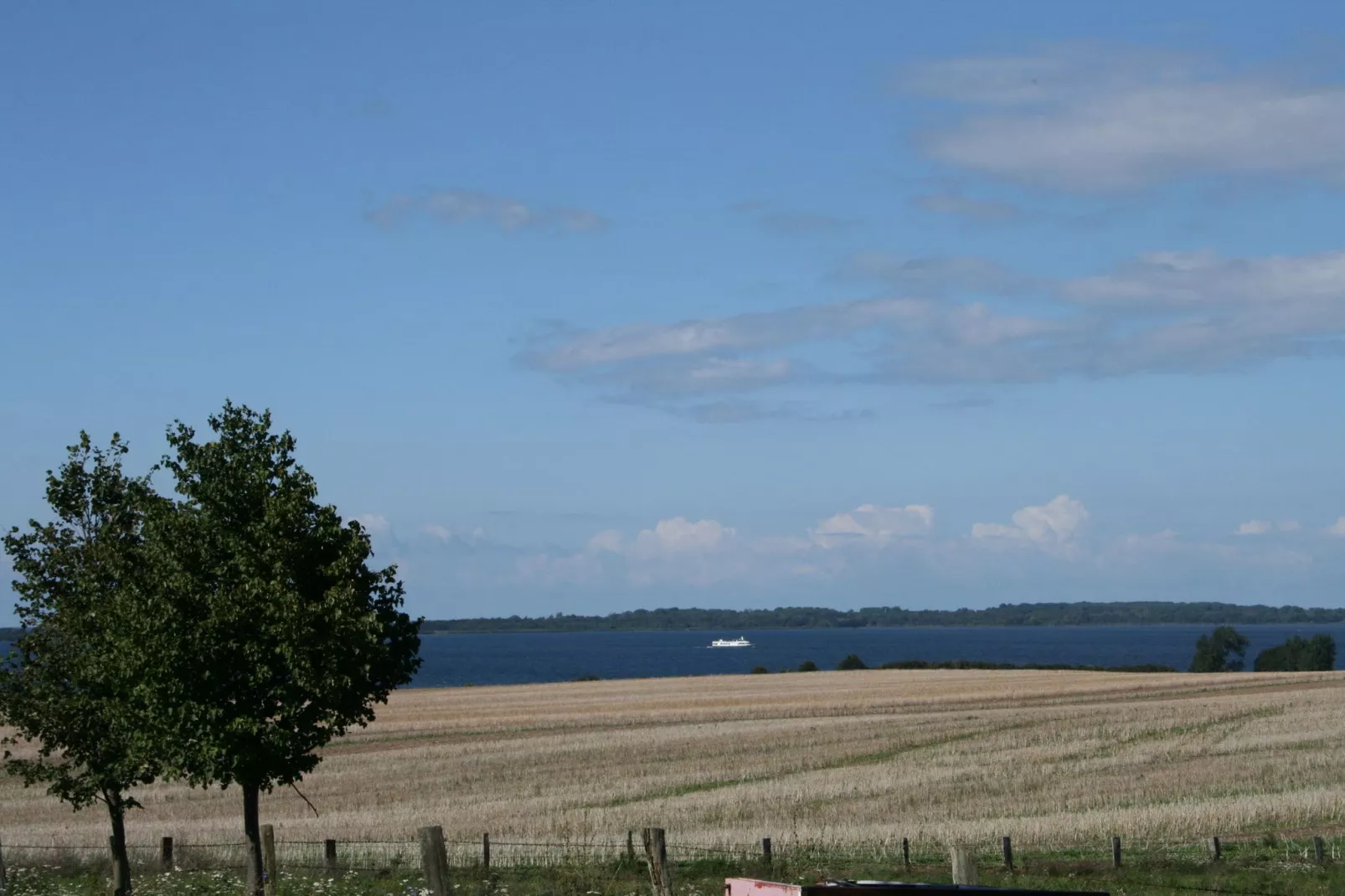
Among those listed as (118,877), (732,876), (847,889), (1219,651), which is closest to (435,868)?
(847,889)

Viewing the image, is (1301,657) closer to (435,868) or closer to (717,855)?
(717,855)

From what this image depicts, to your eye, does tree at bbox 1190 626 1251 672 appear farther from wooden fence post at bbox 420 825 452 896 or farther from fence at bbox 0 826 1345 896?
wooden fence post at bbox 420 825 452 896

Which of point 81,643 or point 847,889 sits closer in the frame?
point 847,889

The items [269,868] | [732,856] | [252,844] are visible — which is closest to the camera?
[269,868]

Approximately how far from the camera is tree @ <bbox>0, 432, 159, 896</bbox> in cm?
2309

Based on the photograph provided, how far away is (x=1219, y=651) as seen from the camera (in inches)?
5591

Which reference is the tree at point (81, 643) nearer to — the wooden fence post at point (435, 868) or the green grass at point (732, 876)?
the green grass at point (732, 876)

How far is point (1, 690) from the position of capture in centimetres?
2417

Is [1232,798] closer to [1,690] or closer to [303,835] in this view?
[303,835]

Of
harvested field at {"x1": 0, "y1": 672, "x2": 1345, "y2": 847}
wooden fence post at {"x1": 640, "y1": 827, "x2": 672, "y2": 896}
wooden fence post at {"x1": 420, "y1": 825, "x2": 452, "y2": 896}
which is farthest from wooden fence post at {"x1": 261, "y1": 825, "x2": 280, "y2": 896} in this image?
harvested field at {"x1": 0, "y1": 672, "x2": 1345, "y2": 847}

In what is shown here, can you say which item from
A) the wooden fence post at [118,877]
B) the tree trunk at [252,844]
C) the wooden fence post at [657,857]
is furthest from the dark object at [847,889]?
the wooden fence post at [118,877]

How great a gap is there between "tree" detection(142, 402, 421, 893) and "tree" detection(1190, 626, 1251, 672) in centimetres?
13177

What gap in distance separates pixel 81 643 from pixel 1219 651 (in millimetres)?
135686

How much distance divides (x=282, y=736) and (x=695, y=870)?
7.59 m
